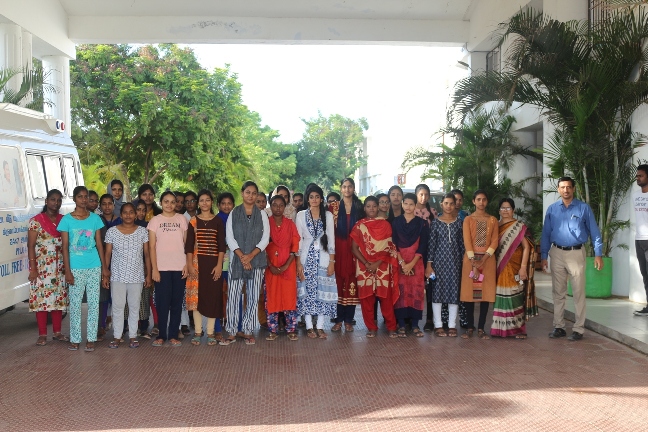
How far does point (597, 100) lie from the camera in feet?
33.7

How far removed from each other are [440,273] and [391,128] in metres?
33.6

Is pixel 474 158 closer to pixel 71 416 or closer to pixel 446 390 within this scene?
pixel 446 390

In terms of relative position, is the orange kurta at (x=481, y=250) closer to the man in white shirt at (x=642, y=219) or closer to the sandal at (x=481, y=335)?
the sandal at (x=481, y=335)

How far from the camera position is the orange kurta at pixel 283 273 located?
8234 mm

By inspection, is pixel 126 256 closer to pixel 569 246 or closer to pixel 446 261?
pixel 446 261

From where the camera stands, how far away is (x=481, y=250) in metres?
8.36

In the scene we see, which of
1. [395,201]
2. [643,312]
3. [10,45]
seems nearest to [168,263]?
[395,201]

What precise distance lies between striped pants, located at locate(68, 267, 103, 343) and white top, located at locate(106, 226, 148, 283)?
0.63 feet

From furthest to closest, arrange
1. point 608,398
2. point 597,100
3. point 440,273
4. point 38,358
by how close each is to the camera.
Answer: point 597,100 → point 440,273 → point 38,358 → point 608,398

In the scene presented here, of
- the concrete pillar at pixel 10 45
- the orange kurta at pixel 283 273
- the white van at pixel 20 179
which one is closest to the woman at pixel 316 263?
the orange kurta at pixel 283 273

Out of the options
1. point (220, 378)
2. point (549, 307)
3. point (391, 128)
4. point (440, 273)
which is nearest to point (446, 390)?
point (220, 378)

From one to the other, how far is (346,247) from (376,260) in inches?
17.3

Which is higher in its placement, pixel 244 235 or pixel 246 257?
pixel 244 235

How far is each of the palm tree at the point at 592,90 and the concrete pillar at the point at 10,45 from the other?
9.47 m
